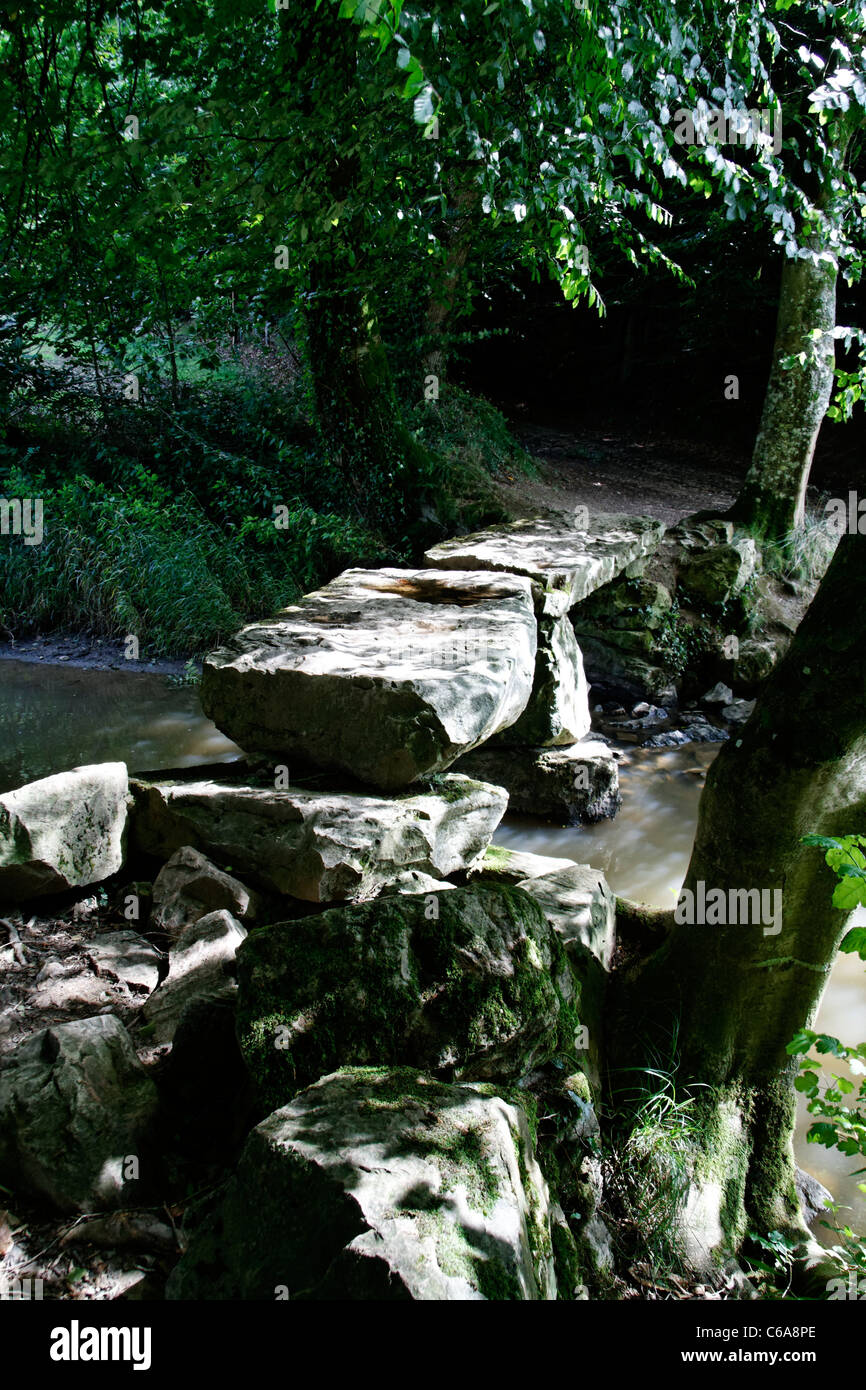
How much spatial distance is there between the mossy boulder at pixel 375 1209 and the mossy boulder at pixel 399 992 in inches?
10.2

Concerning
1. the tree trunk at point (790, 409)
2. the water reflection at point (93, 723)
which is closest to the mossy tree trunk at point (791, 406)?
the tree trunk at point (790, 409)

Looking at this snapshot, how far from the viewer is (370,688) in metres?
3.46

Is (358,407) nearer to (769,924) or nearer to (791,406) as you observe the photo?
(791,406)

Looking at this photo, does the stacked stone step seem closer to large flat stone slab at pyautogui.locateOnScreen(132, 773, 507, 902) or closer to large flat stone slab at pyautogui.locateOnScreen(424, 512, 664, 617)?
large flat stone slab at pyautogui.locateOnScreen(424, 512, 664, 617)

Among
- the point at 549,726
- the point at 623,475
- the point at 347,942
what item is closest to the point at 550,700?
the point at 549,726

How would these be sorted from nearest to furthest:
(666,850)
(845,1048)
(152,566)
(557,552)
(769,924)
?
1. (845,1048)
2. (769,924)
3. (666,850)
4. (557,552)
5. (152,566)

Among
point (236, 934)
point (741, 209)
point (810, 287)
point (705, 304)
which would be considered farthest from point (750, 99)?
point (236, 934)

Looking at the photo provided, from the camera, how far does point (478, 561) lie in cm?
582

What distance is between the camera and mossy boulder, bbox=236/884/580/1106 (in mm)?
2281

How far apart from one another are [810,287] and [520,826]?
18.8 feet

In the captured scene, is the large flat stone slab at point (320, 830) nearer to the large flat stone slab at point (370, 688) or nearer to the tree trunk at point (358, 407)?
the large flat stone slab at point (370, 688)

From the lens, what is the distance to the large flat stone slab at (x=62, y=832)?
10.4 feet

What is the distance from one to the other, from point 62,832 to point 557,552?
390 cm

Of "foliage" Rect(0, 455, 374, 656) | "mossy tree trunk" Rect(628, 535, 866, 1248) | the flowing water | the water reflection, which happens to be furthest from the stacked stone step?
"foliage" Rect(0, 455, 374, 656)
